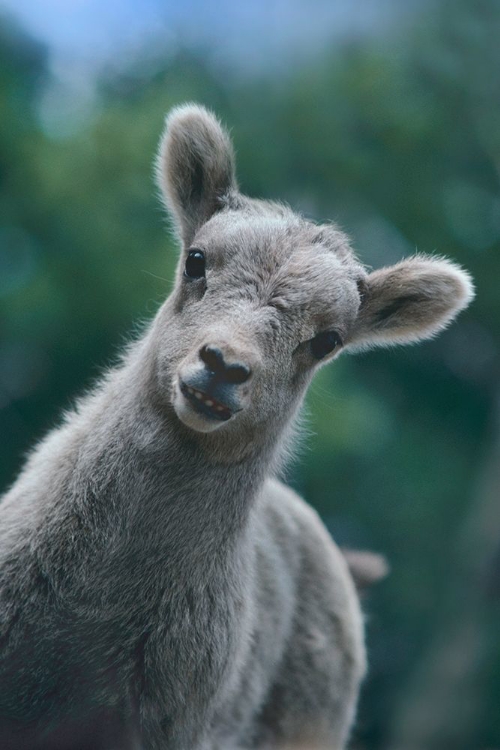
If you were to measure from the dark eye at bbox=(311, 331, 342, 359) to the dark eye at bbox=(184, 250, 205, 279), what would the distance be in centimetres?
48

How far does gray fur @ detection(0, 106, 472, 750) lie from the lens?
3.03 meters

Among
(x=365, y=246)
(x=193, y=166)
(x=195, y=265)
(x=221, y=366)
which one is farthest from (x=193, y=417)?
(x=365, y=246)

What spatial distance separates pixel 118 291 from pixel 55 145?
1.53 meters

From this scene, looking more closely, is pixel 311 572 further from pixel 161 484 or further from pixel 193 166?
pixel 193 166

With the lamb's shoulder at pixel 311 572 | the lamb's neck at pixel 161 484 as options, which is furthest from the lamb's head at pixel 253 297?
the lamb's shoulder at pixel 311 572

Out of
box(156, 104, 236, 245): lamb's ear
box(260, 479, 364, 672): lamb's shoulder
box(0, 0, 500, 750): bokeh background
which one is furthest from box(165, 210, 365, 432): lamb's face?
box(0, 0, 500, 750): bokeh background

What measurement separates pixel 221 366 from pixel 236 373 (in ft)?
0.17

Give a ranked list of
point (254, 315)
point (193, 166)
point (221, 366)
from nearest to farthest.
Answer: point (221, 366), point (254, 315), point (193, 166)

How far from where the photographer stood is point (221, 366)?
2740mm

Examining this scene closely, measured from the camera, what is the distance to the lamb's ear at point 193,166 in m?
3.62

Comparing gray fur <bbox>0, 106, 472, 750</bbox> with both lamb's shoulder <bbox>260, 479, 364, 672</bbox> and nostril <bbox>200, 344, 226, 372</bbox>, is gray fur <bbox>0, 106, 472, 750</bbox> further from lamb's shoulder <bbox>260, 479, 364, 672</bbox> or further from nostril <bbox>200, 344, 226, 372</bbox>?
lamb's shoulder <bbox>260, 479, 364, 672</bbox>

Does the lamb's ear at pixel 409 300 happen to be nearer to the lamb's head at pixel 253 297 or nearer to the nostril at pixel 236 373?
the lamb's head at pixel 253 297

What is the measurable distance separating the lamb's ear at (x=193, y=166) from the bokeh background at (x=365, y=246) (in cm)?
313

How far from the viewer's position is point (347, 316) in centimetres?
345
